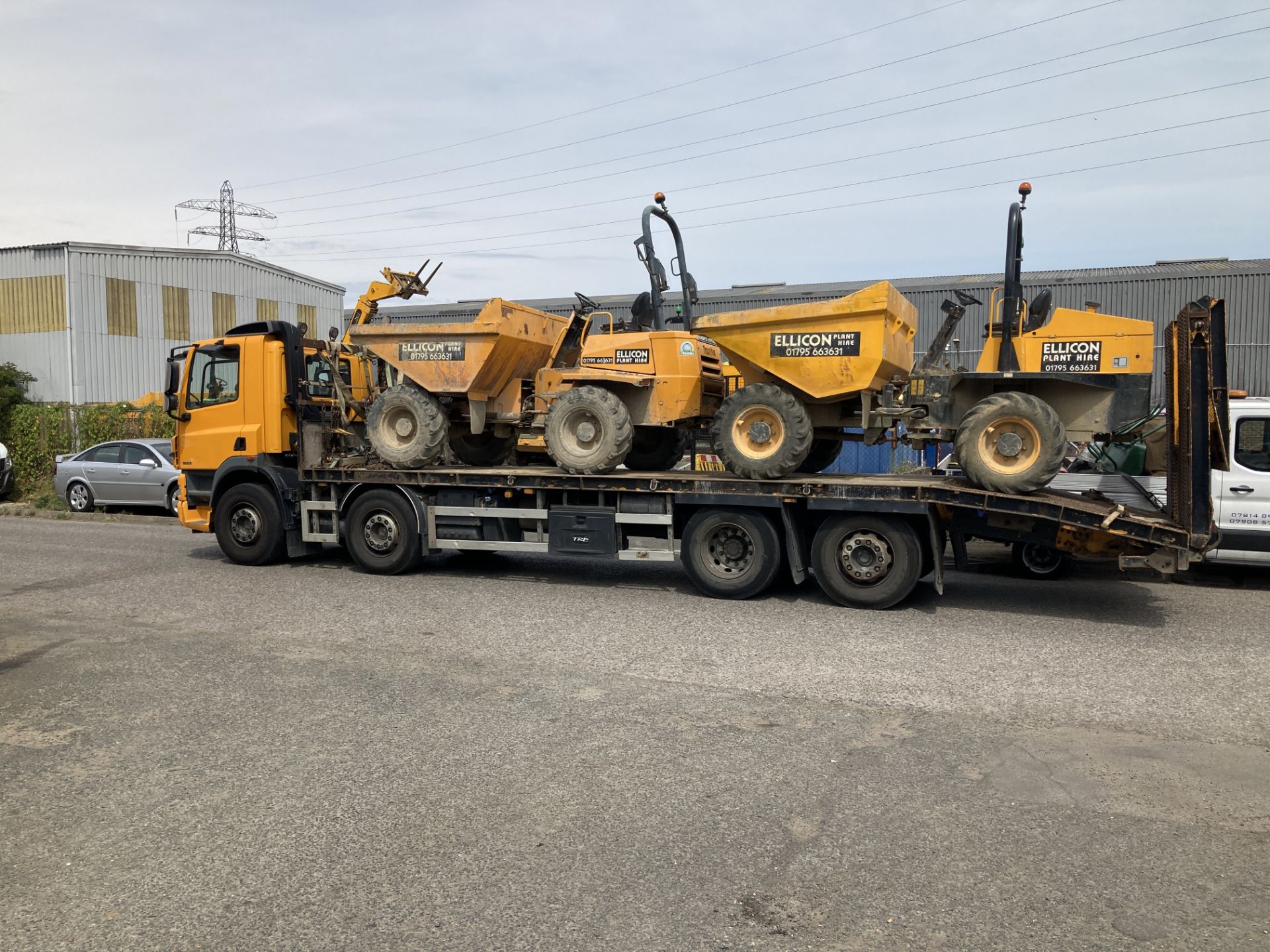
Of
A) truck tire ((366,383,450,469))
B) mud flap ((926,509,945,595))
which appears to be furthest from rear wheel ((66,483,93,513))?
mud flap ((926,509,945,595))

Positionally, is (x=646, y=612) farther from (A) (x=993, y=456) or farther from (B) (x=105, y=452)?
(B) (x=105, y=452)

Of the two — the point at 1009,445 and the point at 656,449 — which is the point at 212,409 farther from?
the point at 1009,445

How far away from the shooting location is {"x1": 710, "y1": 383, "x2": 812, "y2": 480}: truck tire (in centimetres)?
945

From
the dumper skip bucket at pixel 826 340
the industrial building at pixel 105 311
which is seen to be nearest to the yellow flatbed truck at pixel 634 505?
the dumper skip bucket at pixel 826 340

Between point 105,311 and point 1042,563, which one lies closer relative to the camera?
point 1042,563

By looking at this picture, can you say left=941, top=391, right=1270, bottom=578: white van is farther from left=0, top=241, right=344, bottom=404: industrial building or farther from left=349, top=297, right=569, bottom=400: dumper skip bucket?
left=0, top=241, right=344, bottom=404: industrial building

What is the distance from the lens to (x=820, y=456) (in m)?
11.2

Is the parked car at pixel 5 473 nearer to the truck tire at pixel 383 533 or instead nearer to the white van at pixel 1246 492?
the truck tire at pixel 383 533

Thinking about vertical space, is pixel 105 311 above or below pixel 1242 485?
above

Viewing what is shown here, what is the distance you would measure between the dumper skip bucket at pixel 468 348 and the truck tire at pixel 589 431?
1.00m

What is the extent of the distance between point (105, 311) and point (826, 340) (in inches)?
1117

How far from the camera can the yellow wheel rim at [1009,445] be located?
873cm

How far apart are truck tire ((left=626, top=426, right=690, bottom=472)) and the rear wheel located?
12.0m

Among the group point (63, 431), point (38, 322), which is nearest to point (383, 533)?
point (63, 431)
